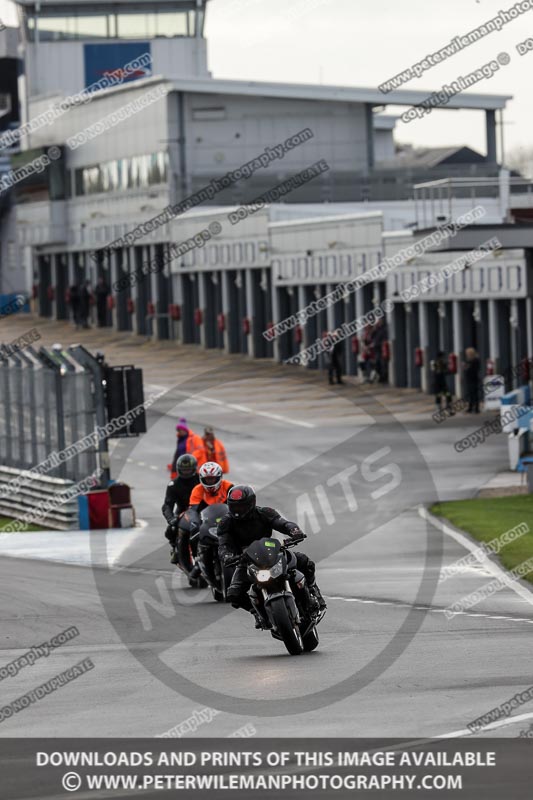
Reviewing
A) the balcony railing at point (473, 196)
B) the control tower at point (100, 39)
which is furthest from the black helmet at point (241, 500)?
the control tower at point (100, 39)

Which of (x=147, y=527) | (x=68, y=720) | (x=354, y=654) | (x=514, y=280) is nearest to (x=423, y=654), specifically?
(x=354, y=654)

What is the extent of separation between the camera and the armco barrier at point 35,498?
30312 mm

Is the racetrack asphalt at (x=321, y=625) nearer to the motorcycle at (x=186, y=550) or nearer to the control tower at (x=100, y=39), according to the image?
the motorcycle at (x=186, y=550)

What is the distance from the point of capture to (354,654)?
14.6 meters

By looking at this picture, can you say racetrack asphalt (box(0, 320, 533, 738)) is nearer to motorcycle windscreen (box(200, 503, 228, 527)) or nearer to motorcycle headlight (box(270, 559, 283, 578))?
motorcycle headlight (box(270, 559, 283, 578))

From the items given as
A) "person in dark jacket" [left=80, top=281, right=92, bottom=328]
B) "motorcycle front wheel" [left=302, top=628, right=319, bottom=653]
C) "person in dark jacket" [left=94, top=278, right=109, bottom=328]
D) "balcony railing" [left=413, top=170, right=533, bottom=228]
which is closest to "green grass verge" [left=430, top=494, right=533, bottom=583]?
"motorcycle front wheel" [left=302, top=628, right=319, bottom=653]

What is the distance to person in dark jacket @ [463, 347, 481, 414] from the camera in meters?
42.2

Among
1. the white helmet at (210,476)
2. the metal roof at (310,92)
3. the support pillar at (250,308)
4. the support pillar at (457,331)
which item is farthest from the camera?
the metal roof at (310,92)

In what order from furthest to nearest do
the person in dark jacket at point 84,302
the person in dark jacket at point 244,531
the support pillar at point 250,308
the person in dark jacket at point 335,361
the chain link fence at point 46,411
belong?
1. the person in dark jacket at point 84,302
2. the support pillar at point 250,308
3. the person in dark jacket at point 335,361
4. the chain link fence at point 46,411
5. the person in dark jacket at point 244,531

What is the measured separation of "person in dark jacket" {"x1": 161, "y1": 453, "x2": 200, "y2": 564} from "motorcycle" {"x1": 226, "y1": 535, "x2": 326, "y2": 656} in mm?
5756

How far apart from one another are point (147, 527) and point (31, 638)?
12691 millimetres

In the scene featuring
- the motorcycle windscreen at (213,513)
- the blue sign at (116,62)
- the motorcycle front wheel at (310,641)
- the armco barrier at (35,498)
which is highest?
the blue sign at (116,62)

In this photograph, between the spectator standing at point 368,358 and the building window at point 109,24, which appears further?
the building window at point 109,24
